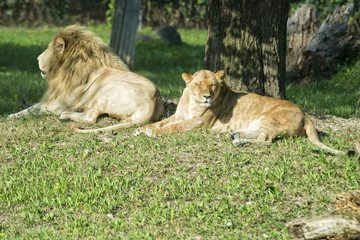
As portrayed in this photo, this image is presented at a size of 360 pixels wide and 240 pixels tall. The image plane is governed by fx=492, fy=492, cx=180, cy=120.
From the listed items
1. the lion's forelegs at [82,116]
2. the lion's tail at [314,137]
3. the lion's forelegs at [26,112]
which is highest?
the lion's tail at [314,137]

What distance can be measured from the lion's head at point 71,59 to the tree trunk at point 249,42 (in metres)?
1.73

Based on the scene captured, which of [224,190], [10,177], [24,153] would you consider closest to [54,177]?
[10,177]

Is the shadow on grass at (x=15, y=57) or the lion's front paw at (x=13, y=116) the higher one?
the lion's front paw at (x=13, y=116)

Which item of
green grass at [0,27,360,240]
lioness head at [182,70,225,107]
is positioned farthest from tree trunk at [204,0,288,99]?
green grass at [0,27,360,240]

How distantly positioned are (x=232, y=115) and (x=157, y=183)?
1815 mm

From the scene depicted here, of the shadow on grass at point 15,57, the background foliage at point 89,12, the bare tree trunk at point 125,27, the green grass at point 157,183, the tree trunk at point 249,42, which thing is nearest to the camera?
the green grass at point 157,183

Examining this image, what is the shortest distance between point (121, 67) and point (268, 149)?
3.11m

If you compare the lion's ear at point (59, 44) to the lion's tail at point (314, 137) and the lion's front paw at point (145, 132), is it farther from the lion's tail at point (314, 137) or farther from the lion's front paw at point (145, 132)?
the lion's tail at point (314, 137)

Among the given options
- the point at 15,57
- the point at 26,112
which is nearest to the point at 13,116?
the point at 26,112

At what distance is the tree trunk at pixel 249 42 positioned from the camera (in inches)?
285

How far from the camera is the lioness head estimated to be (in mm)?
6148

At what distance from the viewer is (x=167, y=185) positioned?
514 cm

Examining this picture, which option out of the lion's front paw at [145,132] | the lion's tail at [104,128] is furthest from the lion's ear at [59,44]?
the lion's front paw at [145,132]

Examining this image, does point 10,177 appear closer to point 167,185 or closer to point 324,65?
point 167,185
